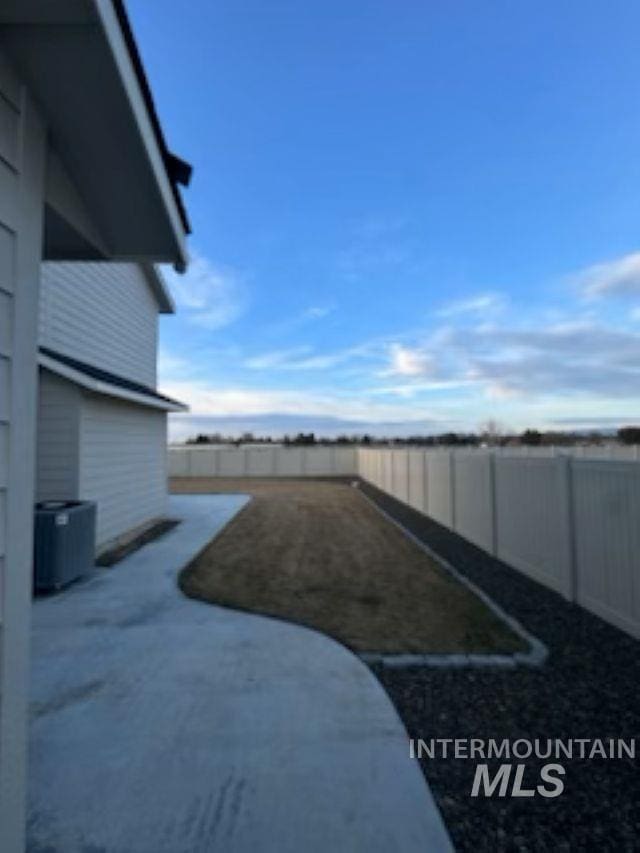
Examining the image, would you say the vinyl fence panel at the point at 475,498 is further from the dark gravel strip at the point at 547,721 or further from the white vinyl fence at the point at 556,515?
the dark gravel strip at the point at 547,721

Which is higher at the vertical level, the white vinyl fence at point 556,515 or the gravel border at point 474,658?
the white vinyl fence at point 556,515

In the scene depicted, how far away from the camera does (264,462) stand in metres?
35.0

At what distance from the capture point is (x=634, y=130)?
8.43 m

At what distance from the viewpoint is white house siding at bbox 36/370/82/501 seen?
817 cm

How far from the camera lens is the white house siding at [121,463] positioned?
28.6 feet

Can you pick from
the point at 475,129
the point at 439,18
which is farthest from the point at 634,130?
the point at 439,18

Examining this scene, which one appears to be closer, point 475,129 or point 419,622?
point 419,622

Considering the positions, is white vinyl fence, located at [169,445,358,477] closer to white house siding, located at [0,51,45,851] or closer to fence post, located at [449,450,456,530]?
fence post, located at [449,450,456,530]

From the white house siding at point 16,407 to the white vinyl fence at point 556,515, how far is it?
15.2ft

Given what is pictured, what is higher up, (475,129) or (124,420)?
(475,129)

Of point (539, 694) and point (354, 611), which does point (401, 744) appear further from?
point (354, 611)

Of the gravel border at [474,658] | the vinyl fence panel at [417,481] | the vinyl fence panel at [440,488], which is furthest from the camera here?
the vinyl fence panel at [417,481]

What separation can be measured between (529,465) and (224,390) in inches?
904

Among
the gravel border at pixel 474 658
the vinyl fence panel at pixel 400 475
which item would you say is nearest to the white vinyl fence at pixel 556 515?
the gravel border at pixel 474 658
